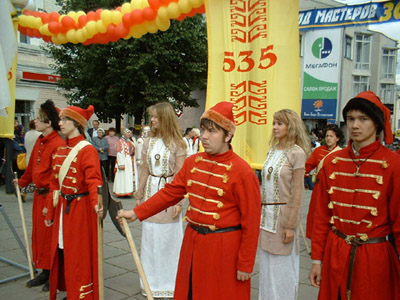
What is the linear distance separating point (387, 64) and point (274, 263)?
49.5 meters

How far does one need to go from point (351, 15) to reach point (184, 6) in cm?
304

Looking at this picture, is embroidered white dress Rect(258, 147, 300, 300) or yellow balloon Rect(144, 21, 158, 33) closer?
embroidered white dress Rect(258, 147, 300, 300)

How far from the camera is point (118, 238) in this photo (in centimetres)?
697

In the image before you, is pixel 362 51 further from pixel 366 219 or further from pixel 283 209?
pixel 366 219

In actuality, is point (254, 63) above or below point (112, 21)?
below

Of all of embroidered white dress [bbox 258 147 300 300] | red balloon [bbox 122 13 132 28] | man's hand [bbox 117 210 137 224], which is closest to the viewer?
man's hand [bbox 117 210 137 224]

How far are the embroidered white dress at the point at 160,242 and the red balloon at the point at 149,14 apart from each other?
7.27ft

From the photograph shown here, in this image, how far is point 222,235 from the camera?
288cm


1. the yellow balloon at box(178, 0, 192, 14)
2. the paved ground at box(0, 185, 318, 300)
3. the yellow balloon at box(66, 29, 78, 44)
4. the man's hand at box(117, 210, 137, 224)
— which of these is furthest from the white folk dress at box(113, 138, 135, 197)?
the man's hand at box(117, 210, 137, 224)

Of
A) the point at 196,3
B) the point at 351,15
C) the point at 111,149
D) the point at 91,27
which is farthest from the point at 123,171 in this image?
the point at 351,15

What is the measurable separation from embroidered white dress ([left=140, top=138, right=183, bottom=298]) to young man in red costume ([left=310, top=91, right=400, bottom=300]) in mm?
2191

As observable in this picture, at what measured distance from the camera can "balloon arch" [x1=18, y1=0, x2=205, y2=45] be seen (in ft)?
17.9

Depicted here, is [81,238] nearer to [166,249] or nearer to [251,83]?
[166,249]

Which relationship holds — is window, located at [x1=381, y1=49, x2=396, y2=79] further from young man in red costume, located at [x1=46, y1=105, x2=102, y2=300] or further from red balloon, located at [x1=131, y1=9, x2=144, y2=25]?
young man in red costume, located at [x1=46, y1=105, x2=102, y2=300]
